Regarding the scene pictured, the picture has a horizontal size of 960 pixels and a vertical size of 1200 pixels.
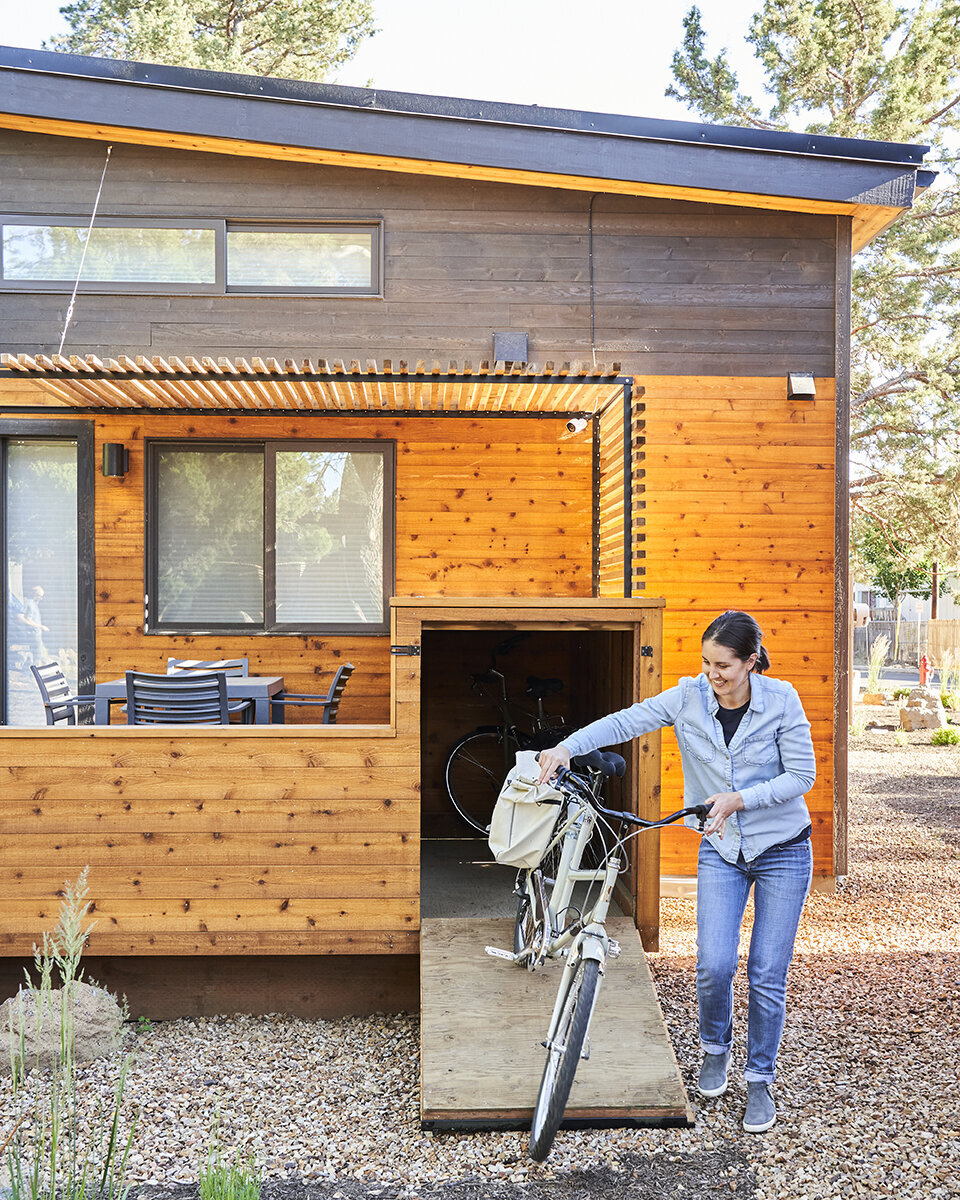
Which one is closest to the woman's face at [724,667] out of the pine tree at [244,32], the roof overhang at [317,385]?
the roof overhang at [317,385]

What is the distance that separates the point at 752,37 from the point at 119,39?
10.4 m

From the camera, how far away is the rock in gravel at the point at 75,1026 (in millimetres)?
4227

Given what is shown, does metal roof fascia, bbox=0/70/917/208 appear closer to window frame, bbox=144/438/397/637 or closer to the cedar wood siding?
the cedar wood siding

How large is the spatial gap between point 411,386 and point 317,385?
60cm

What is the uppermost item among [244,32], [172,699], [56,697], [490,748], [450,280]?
[244,32]

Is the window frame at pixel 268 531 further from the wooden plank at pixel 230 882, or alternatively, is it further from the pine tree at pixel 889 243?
the pine tree at pixel 889 243

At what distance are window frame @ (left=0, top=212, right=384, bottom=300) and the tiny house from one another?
0.02 meters

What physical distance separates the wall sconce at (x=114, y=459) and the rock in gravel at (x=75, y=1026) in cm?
345

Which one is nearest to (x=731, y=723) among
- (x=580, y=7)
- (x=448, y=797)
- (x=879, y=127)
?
(x=448, y=797)

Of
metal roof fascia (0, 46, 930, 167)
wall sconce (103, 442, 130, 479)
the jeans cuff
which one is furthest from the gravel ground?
metal roof fascia (0, 46, 930, 167)

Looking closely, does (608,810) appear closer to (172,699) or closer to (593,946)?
(593,946)

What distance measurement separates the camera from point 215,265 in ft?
22.5

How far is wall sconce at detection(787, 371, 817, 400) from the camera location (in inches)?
264

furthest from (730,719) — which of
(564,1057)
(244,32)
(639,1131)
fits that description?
(244,32)
